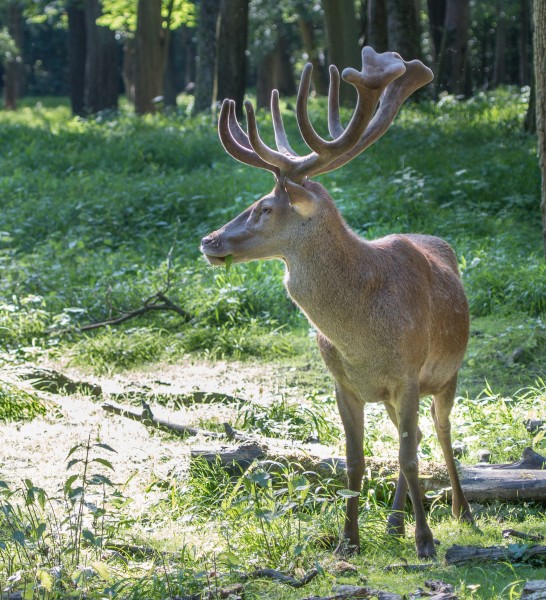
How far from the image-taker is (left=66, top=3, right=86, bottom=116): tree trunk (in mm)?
27375

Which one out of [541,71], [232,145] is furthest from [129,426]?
[541,71]

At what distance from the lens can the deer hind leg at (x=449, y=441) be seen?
591cm

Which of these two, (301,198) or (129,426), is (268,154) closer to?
(301,198)

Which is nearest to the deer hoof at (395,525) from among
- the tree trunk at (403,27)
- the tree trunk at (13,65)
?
the tree trunk at (403,27)

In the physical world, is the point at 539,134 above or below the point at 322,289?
above

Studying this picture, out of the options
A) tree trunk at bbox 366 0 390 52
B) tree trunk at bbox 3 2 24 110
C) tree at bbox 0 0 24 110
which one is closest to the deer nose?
tree trunk at bbox 366 0 390 52

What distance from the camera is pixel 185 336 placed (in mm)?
9836

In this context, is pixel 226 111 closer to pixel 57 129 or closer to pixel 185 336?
pixel 185 336

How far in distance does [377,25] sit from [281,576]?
50.5 ft

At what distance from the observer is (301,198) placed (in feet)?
17.5

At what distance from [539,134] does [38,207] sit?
8.01 m

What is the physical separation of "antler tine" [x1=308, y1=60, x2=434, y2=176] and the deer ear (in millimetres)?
207

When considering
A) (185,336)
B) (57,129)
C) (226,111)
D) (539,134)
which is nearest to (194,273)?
(185,336)

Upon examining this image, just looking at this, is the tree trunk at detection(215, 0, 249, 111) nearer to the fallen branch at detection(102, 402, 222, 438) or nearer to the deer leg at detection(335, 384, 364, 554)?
the fallen branch at detection(102, 402, 222, 438)
